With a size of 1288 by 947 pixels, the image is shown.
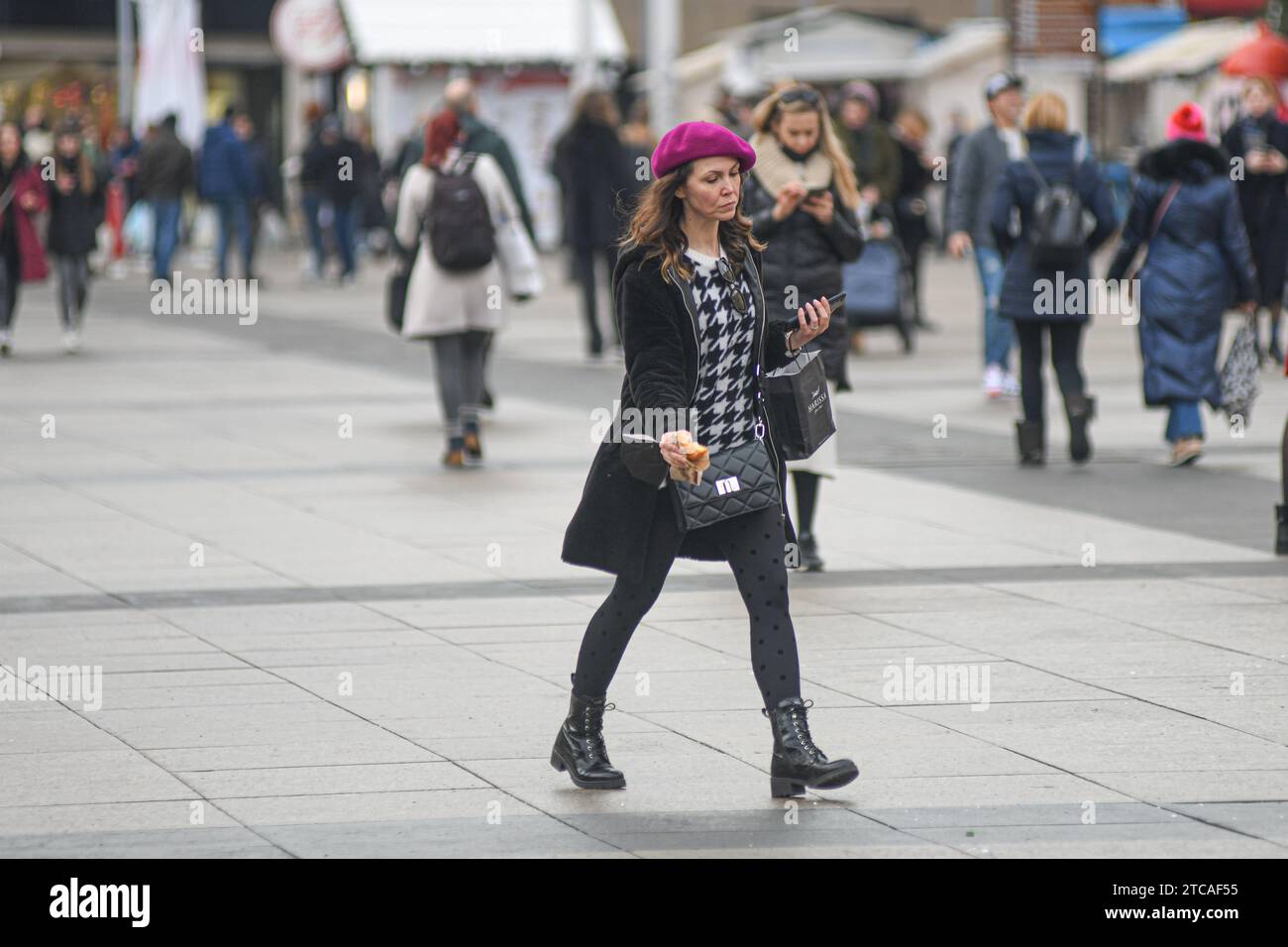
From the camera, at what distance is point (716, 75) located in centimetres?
3550

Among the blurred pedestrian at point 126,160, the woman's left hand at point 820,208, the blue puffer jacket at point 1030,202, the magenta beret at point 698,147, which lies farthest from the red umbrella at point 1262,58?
the magenta beret at point 698,147

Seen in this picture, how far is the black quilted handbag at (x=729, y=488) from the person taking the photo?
5.37 m

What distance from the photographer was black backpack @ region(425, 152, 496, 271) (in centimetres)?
1141

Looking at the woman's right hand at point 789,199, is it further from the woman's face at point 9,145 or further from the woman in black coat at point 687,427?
the woman's face at point 9,145

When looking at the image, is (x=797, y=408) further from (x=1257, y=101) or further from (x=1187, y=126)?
(x=1257, y=101)

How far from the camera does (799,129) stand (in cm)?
859

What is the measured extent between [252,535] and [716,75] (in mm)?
→ 27058

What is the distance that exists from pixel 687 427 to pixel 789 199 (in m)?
3.02

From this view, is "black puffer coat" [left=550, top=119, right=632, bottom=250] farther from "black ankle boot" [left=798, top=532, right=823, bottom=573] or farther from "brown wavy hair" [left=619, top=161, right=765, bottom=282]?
"brown wavy hair" [left=619, top=161, right=765, bottom=282]

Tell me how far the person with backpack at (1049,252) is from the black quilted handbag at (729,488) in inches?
235

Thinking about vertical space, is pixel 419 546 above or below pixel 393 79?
below

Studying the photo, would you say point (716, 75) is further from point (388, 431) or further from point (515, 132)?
point (388, 431)

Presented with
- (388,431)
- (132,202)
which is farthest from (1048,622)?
(132,202)
